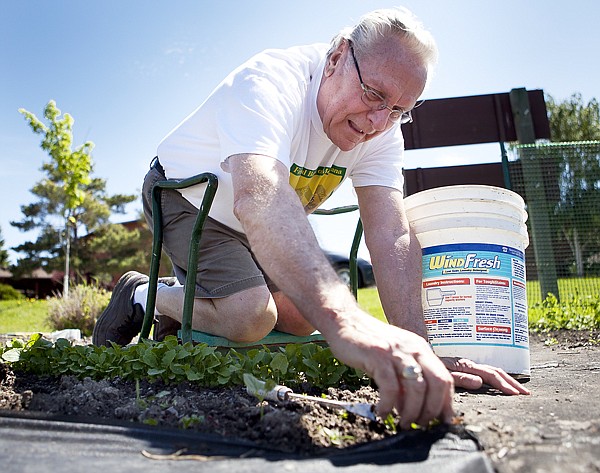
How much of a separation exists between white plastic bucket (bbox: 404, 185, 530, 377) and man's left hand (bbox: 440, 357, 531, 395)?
23cm

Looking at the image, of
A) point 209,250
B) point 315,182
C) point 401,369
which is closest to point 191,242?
point 209,250

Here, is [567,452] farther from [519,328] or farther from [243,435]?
[519,328]

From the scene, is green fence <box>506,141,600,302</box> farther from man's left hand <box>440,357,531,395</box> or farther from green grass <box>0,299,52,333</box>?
green grass <box>0,299,52,333</box>

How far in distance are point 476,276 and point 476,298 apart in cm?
8

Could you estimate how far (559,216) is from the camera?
18.5 feet

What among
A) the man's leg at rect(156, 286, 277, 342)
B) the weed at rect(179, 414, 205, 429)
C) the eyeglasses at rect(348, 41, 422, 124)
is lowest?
the weed at rect(179, 414, 205, 429)

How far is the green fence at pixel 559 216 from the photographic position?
5.30 m

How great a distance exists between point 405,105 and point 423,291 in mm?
703

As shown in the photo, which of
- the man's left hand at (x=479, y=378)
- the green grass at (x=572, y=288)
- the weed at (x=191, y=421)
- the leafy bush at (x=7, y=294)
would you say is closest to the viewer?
the weed at (x=191, y=421)

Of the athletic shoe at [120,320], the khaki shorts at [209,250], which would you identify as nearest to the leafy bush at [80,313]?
the athletic shoe at [120,320]

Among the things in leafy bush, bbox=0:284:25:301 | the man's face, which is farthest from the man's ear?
leafy bush, bbox=0:284:25:301

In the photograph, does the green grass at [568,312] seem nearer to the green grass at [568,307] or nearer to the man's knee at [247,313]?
the green grass at [568,307]

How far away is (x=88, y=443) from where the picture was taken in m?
1.22

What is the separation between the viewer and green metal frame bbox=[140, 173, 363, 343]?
2.07 metres
